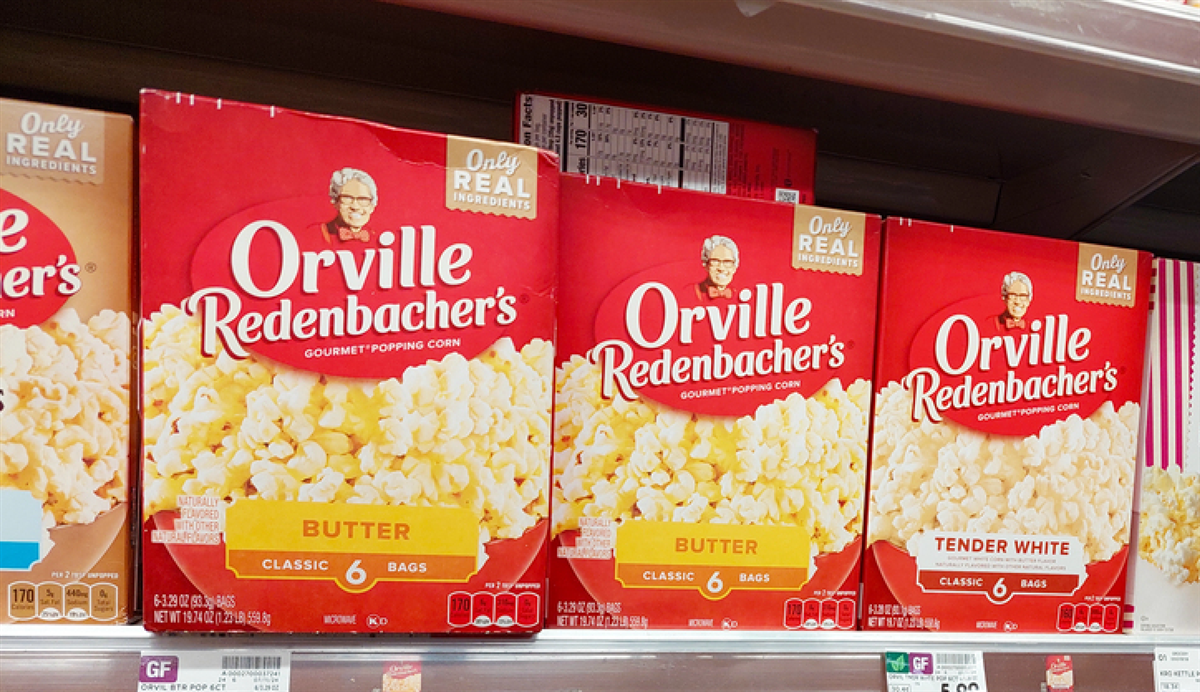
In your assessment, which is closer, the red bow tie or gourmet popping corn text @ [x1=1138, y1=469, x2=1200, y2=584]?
the red bow tie

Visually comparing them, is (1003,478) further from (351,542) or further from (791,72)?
(351,542)

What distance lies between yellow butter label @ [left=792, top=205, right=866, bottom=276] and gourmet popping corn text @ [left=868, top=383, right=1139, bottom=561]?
0.14m

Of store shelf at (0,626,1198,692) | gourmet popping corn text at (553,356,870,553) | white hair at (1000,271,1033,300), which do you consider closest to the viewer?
store shelf at (0,626,1198,692)

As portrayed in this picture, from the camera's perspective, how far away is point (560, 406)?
2.60ft

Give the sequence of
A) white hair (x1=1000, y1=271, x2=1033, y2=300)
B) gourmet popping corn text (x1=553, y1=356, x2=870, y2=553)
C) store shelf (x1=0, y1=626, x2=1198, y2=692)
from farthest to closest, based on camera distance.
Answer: white hair (x1=1000, y1=271, x2=1033, y2=300), gourmet popping corn text (x1=553, y1=356, x2=870, y2=553), store shelf (x1=0, y1=626, x2=1198, y2=692)

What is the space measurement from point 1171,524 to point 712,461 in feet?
1.83

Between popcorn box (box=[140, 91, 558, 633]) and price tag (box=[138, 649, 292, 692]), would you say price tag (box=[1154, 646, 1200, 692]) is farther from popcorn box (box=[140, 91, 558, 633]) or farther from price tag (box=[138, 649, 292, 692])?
price tag (box=[138, 649, 292, 692])

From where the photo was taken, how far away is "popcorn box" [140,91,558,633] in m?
0.68

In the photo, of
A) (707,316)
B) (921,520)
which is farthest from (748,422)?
(921,520)

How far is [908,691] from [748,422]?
1.03ft

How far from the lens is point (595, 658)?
30.0 inches

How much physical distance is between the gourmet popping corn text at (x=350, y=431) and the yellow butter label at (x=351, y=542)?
1 centimetres

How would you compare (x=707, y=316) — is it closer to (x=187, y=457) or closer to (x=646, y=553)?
(x=646, y=553)

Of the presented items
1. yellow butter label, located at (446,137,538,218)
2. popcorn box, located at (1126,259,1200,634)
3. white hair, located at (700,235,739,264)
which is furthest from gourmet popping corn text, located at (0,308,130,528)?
popcorn box, located at (1126,259,1200,634)
